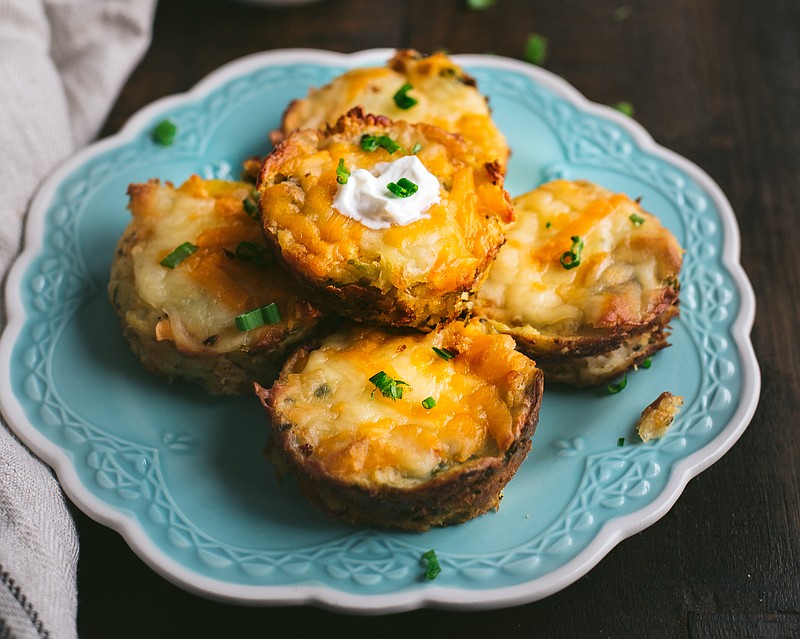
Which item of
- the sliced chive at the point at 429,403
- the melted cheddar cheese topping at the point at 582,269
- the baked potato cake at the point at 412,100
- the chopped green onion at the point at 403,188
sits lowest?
the sliced chive at the point at 429,403

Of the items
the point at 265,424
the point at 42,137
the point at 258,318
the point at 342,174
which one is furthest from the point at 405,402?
the point at 42,137

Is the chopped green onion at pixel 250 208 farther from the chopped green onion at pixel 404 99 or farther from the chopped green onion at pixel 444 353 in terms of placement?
the chopped green onion at pixel 444 353

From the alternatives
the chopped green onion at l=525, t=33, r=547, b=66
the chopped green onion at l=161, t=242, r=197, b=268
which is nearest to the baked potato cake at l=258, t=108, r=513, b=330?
the chopped green onion at l=161, t=242, r=197, b=268

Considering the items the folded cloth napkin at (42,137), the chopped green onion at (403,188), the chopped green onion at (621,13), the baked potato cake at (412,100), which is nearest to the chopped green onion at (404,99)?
the baked potato cake at (412,100)

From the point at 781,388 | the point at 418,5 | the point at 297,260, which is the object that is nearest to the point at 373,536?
the point at 297,260

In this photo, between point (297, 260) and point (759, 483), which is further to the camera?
point (759, 483)

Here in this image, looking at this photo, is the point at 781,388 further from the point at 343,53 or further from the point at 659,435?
the point at 343,53

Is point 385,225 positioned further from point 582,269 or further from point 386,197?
point 582,269
